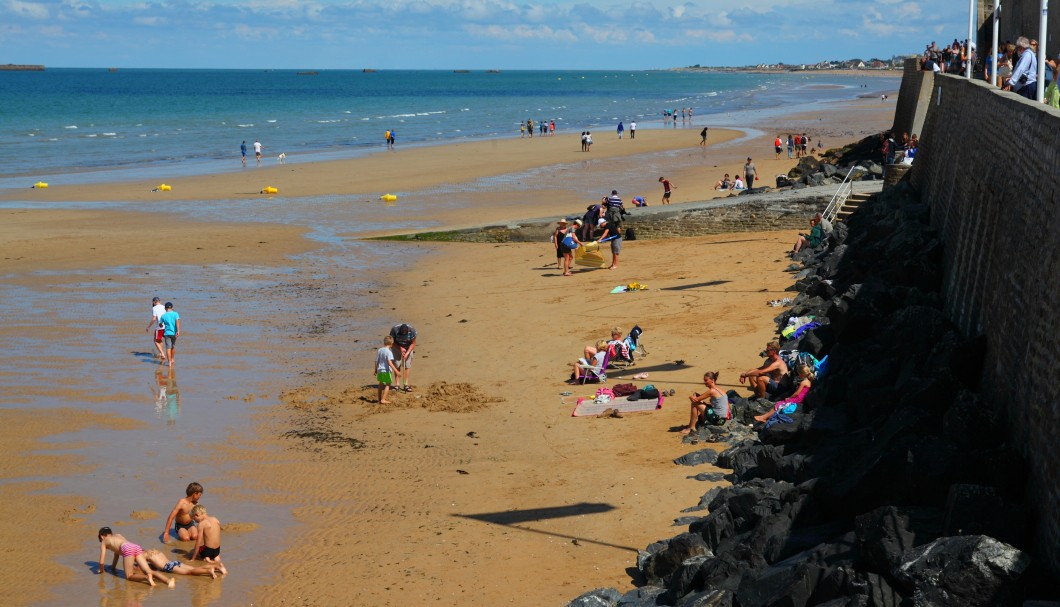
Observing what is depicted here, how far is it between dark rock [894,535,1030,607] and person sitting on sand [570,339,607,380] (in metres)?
9.59

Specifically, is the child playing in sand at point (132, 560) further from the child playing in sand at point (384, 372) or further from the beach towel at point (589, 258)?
the beach towel at point (589, 258)

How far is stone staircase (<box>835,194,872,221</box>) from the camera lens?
25.1 m

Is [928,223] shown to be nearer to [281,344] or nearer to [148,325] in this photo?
[281,344]

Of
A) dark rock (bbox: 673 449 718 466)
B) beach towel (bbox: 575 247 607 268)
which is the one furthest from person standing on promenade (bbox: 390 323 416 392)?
beach towel (bbox: 575 247 607 268)

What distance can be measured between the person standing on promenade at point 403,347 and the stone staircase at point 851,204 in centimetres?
1262

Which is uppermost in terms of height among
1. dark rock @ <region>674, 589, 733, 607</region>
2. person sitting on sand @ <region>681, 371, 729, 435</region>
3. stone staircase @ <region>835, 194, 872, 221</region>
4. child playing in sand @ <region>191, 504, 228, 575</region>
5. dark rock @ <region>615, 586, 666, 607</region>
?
stone staircase @ <region>835, 194, 872, 221</region>

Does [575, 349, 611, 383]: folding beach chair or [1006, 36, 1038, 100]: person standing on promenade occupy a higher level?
[1006, 36, 1038, 100]: person standing on promenade

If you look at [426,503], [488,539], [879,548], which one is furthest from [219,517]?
[879,548]

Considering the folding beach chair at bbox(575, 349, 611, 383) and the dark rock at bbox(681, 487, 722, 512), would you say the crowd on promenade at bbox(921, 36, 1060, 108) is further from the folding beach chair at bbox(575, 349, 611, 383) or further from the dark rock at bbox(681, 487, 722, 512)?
the folding beach chair at bbox(575, 349, 611, 383)

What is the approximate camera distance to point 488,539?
1066cm

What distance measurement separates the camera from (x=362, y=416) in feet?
49.2

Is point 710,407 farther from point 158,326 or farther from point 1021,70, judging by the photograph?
point 158,326

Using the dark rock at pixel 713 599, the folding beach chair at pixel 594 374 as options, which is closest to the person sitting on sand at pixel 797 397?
the folding beach chair at pixel 594 374

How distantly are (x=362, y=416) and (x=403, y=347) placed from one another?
1.45 m
